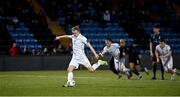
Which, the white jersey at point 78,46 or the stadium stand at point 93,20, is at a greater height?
the stadium stand at point 93,20

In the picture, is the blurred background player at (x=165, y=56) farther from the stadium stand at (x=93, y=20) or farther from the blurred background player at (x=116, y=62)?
the stadium stand at (x=93, y=20)

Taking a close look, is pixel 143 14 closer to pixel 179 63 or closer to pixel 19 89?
pixel 179 63

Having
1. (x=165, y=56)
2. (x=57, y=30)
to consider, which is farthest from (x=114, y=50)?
(x=57, y=30)

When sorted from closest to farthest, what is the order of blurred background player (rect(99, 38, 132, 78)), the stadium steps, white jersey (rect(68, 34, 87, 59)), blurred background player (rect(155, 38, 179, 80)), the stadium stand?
1. white jersey (rect(68, 34, 87, 59))
2. blurred background player (rect(155, 38, 179, 80))
3. blurred background player (rect(99, 38, 132, 78))
4. the stadium stand
5. the stadium steps

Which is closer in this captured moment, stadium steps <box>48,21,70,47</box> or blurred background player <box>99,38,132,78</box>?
blurred background player <box>99,38,132,78</box>

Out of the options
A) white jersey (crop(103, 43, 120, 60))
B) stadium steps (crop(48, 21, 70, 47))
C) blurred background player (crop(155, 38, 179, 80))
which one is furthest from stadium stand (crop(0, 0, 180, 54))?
blurred background player (crop(155, 38, 179, 80))

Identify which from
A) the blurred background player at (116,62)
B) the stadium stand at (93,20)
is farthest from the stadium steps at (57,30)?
the blurred background player at (116,62)

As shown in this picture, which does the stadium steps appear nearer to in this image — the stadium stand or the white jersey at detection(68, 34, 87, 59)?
the stadium stand

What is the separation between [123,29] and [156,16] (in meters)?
3.21

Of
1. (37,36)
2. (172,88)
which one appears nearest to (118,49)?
(172,88)

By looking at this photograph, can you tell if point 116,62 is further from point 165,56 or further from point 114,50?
point 165,56

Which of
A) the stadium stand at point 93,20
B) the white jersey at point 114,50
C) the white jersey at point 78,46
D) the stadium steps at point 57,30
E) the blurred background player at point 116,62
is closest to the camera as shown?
the white jersey at point 78,46

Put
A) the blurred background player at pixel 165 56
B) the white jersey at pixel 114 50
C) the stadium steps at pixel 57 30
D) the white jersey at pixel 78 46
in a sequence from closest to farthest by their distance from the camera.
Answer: the white jersey at pixel 78 46 → the blurred background player at pixel 165 56 → the white jersey at pixel 114 50 → the stadium steps at pixel 57 30

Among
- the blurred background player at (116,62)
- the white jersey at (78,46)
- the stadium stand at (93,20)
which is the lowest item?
the blurred background player at (116,62)
